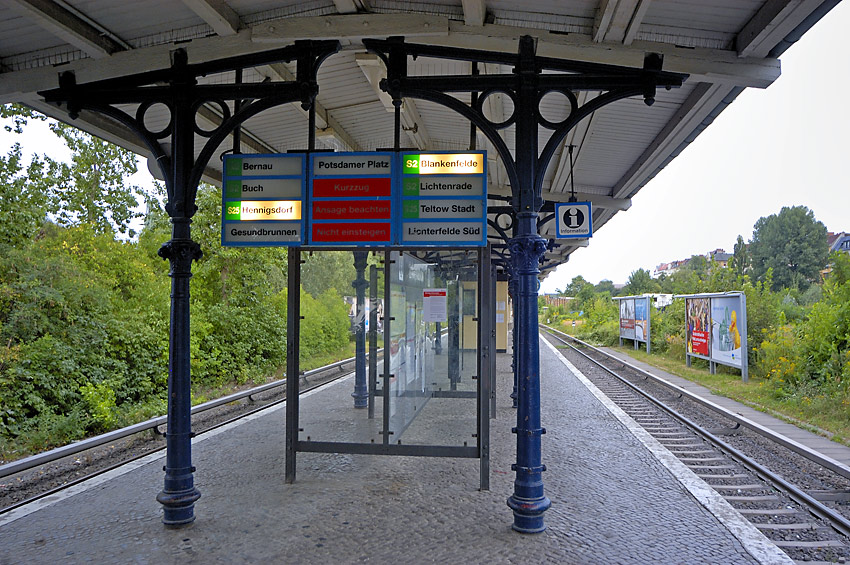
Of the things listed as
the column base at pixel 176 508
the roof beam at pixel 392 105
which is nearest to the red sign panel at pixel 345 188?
the roof beam at pixel 392 105

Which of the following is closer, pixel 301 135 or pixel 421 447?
pixel 421 447

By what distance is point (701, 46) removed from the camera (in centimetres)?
492

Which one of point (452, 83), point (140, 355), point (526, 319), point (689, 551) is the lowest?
point (689, 551)

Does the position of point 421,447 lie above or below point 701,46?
below

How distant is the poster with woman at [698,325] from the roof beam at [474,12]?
14914mm

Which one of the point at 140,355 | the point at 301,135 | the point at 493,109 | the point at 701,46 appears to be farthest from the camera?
the point at 140,355

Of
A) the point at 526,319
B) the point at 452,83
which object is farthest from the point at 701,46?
the point at 526,319

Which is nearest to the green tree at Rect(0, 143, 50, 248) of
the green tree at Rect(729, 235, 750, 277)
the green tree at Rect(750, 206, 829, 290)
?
the green tree at Rect(750, 206, 829, 290)

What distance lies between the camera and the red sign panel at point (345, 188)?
19.1ft

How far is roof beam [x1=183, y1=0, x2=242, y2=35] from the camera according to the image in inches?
182

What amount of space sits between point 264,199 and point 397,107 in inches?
62.2

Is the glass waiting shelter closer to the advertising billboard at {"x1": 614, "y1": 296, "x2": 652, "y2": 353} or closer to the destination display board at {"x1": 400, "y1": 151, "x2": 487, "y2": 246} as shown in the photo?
the destination display board at {"x1": 400, "y1": 151, "x2": 487, "y2": 246}

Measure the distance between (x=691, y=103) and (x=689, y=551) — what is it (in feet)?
13.7

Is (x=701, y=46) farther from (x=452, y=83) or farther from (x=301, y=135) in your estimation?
(x=301, y=135)
